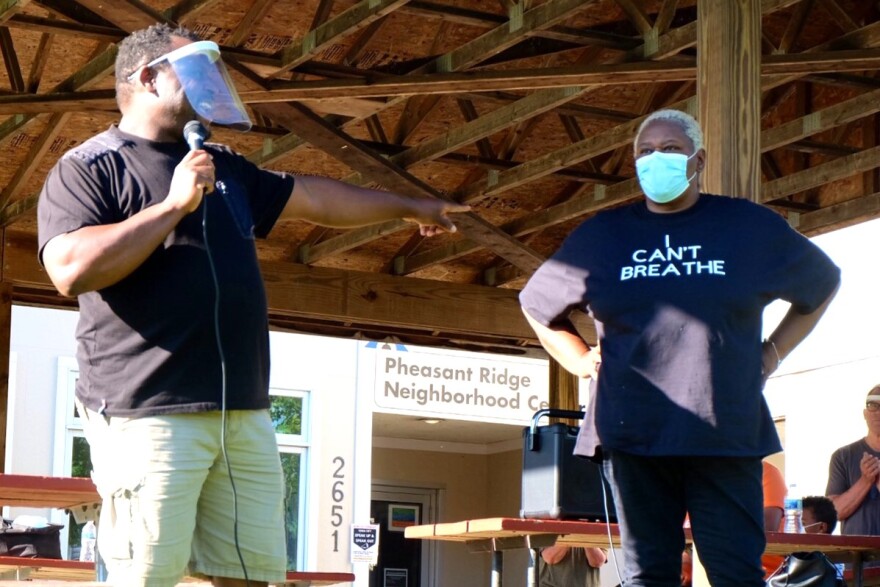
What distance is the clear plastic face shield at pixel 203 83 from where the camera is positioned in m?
2.91

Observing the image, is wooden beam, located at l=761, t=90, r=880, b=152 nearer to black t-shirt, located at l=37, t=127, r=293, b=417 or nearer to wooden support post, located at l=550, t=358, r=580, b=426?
wooden support post, located at l=550, t=358, r=580, b=426

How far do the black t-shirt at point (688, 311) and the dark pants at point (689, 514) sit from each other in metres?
0.06

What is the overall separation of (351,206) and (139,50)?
627 mm

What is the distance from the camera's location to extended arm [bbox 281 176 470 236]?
3262 millimetres

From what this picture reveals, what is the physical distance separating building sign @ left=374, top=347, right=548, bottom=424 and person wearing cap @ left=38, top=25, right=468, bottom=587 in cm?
1717

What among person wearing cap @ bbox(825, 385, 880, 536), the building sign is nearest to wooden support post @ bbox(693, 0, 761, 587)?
person wearing cap @ bbox(825, 385, 880, 536)

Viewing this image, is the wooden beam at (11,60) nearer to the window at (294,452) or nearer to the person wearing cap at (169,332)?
the person wearing cap at (169,332)

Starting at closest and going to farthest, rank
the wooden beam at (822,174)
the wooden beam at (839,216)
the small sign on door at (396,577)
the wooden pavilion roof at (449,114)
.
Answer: the wooden pavilion roof at (449,114) < the wooden beam at (822,174) < the wooden beam at (839,216) < the small sign on door at (396,577)

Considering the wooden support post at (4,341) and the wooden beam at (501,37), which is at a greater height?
the wooden beam at (501,37)

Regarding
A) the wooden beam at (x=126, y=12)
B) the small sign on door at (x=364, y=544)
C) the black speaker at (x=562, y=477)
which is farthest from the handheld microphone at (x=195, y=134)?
the small sign on door at (x=364, y=544)

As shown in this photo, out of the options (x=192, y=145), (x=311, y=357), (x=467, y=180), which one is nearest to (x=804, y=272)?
(x=192, y=145)

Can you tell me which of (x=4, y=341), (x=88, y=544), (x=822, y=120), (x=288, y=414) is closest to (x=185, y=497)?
(x=88, y=544)

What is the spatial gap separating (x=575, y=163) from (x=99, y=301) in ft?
22.3

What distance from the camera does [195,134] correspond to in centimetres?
277
